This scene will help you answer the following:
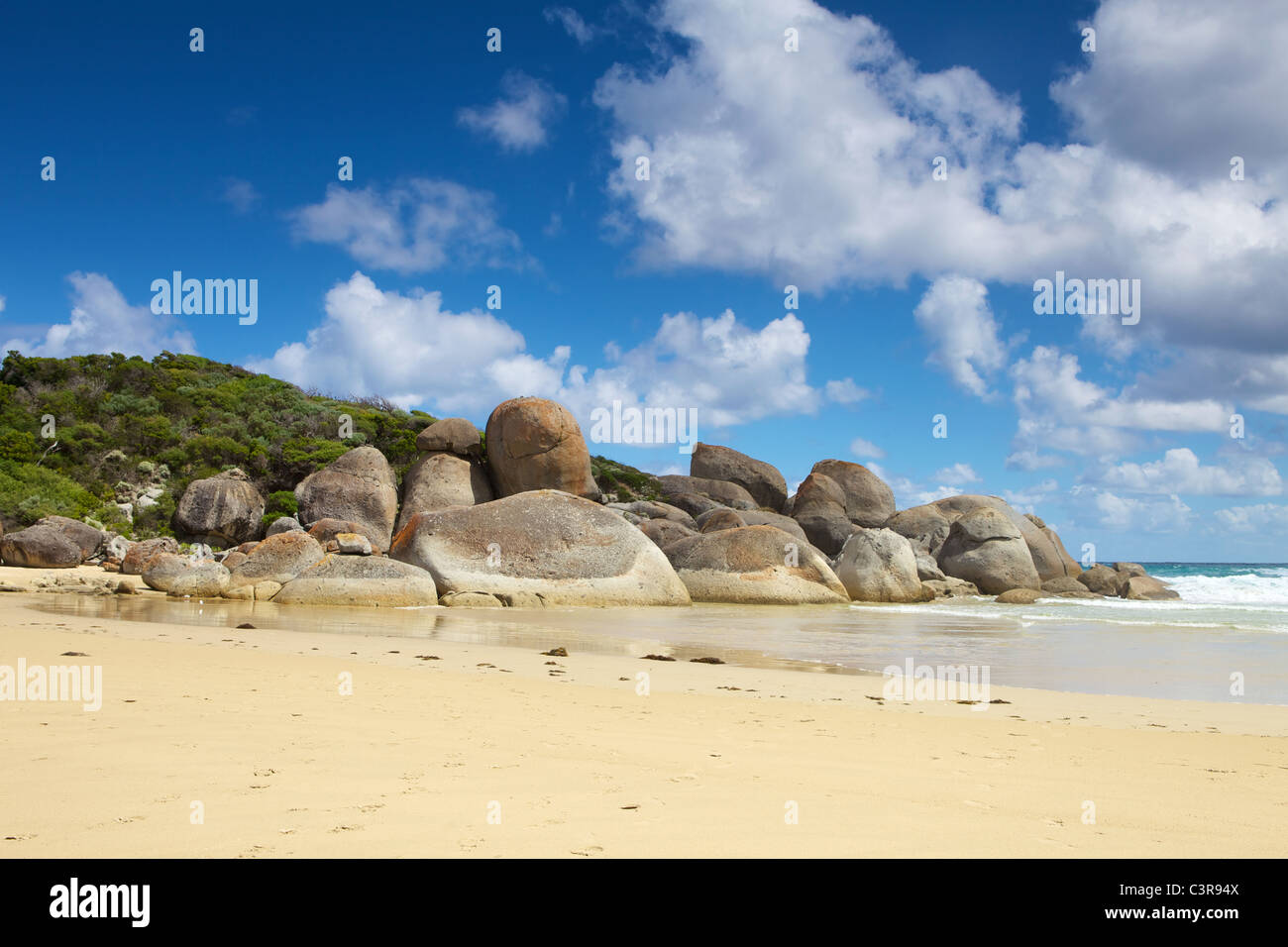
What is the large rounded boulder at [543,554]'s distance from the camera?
56.5ft

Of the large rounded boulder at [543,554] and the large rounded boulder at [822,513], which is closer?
the large rounded boulder at [543,554]

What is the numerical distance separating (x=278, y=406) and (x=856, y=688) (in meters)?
31.9

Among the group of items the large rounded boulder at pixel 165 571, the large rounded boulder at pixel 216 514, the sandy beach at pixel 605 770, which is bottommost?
the sandy beach at pixel 605 770

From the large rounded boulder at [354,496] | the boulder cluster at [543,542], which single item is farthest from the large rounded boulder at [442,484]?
the large rounded boulder at [354,496]

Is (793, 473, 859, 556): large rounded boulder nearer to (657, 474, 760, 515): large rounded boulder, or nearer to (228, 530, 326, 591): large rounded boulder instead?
(657, 474, 760, 515): large rounded boulder

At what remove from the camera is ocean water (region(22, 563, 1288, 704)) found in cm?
924

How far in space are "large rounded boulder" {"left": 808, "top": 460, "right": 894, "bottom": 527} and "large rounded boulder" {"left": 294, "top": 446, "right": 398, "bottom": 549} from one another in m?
19.4

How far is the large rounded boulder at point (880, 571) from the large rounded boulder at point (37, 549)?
62.2ft

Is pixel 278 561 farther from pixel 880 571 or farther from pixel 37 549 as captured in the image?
pixel 880 571

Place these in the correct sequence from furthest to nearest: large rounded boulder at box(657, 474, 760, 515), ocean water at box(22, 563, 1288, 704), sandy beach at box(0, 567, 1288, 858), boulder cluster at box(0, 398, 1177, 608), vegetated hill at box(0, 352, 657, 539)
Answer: large rounded boulder at box(657, 474, 760, 515), vegetated hill at box(0, 352, 657, 539), boulder cluster at box(0, 398, 1177, 608), ocean water at box(22, 563, 1288, 704), sandy beach at box(0, 567, 1288, 858)

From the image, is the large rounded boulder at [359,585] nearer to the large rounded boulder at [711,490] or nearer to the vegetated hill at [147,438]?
the vegetated hill at [147,438]

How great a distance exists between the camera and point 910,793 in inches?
152

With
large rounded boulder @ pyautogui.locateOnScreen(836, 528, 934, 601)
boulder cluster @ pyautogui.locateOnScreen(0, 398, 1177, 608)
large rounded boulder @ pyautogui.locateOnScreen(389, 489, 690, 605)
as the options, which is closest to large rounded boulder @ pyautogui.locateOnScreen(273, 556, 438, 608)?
boulder cluster @ pyautogui.locateOnScreen(0, 398, 1177, 608)
